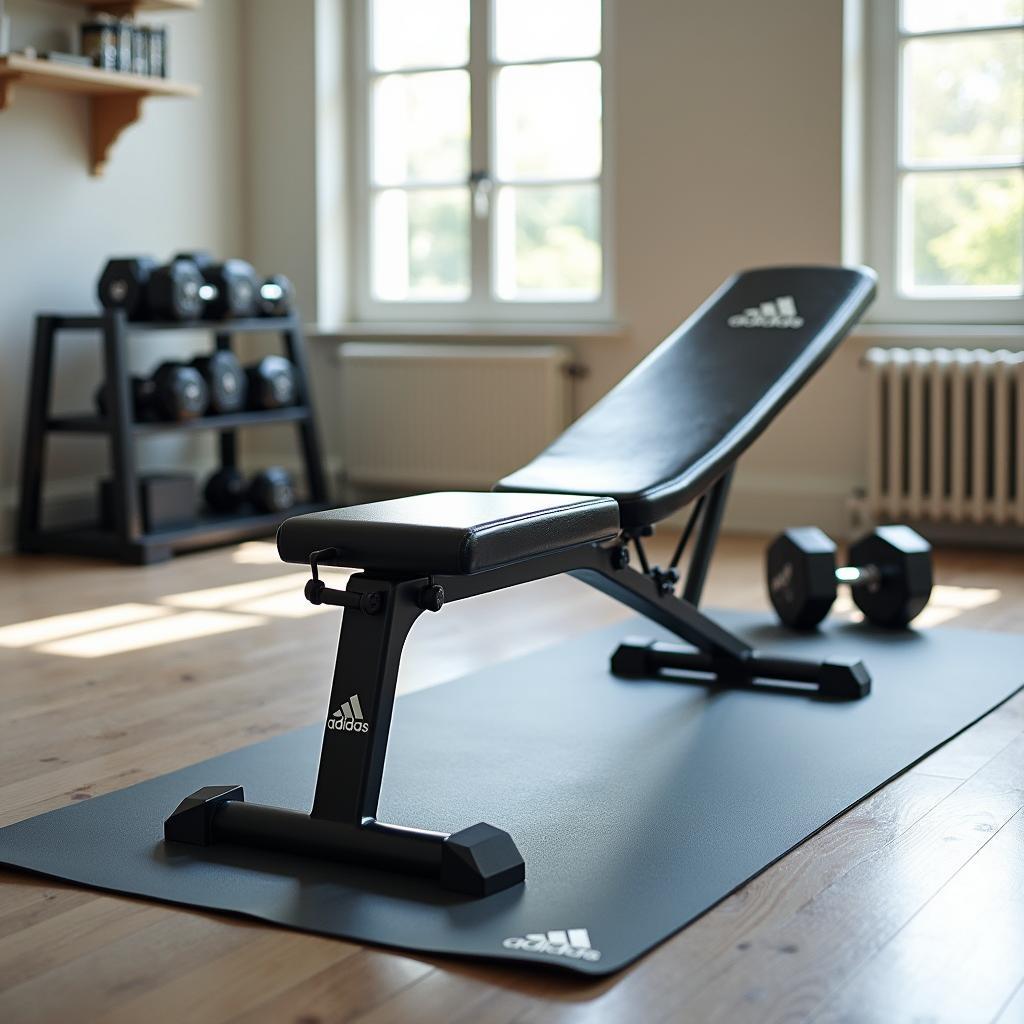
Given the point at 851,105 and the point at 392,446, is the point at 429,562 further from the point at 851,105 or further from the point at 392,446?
the point at 392,446

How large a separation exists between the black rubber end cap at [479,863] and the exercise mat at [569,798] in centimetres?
2

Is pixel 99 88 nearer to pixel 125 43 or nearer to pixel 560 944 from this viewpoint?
pixel 125 43

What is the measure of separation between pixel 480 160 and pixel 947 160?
1642 mm

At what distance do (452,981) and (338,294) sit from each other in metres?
4.39

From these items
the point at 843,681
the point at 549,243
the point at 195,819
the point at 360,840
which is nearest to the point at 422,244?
the point at 549,243

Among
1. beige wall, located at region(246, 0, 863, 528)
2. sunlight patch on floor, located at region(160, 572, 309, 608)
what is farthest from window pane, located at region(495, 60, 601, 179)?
sunlight patch on floor, located at region(160, 572, 309, 608)

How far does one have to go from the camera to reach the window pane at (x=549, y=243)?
17.6ft

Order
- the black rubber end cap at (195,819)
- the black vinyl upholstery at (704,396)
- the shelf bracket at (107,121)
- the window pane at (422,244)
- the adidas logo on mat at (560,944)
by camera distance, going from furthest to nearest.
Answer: the window pane at (422,244) < the shelf bracket at (107,121) < the black vinyl upholstery at (704,396) < the black rubber end cap at (195,819) < the adidas logo on mat at (560,944)

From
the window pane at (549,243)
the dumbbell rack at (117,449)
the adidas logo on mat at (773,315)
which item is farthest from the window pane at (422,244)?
the adidas logo on mat at (773,315)

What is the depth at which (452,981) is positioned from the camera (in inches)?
64.6

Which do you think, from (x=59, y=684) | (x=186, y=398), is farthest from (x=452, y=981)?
(x=186, y=398)

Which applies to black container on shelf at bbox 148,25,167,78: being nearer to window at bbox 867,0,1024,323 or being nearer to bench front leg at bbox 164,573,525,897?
window at bbox 867,0,1024,323

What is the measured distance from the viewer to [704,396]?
292cm

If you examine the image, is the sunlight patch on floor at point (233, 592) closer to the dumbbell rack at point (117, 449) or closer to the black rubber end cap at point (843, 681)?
the dumbbell rack at point (117, 449)
